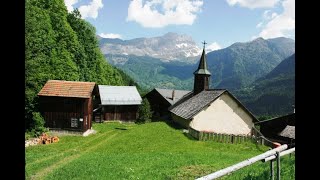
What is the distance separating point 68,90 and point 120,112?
23010 mm

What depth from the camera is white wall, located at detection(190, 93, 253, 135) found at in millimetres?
50031

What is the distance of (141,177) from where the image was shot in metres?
18.4

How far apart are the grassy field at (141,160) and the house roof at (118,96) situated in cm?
2375

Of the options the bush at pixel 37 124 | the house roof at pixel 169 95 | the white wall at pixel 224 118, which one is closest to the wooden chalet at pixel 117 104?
the house roof at pixel 169 95

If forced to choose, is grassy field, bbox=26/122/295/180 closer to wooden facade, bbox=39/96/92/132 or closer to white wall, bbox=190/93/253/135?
wooden facade, bbox=39/96/92/132

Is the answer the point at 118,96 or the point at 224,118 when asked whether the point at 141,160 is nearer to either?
the point at 224,118

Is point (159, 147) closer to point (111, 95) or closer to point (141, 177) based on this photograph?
point (141, 177)

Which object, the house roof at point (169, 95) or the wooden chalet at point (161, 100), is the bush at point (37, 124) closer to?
the wooden chalet at point (161, 100)

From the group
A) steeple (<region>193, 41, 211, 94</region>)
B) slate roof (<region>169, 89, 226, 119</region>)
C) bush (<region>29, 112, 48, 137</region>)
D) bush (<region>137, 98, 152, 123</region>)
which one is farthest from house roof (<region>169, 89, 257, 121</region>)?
bush (<region>29, 112, 48, 137</region>)

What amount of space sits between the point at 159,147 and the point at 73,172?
14824 mm

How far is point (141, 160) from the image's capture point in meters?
25.3

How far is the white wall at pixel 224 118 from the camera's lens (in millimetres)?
50031

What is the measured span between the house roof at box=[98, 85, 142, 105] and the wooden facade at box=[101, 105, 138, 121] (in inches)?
40.2

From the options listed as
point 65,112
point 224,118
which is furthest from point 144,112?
point 65,112
